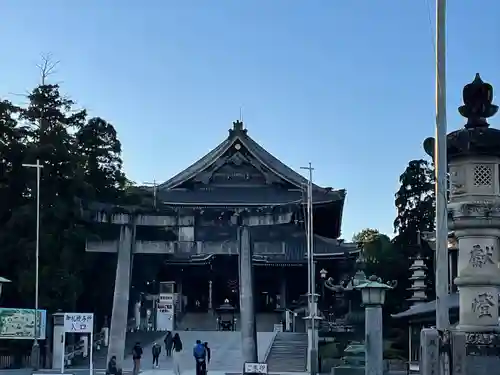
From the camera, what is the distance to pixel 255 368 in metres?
27.8

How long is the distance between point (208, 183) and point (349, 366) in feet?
108

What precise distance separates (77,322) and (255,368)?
5738 millimetres

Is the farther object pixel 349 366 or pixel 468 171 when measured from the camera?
pixel 349 366

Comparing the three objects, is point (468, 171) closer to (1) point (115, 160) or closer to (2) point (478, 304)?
(2) point (478, 304)

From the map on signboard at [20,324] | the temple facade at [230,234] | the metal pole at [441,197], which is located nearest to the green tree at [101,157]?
the temple facade at [230,234]

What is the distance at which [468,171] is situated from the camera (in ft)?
47.6

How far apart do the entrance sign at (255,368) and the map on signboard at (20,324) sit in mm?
10535

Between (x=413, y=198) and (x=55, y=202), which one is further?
(x=413, y=198)

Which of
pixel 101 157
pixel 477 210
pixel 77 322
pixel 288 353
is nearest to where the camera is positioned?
pixel 477 210

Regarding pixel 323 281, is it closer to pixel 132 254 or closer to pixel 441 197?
pixel 132 254

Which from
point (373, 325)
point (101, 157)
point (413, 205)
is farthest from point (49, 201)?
point (413, 205)

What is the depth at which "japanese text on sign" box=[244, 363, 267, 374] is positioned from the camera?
1092 inches

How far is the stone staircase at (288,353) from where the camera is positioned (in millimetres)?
40438

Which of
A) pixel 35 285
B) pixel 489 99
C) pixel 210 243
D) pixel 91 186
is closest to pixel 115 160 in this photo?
pixel 91 186
